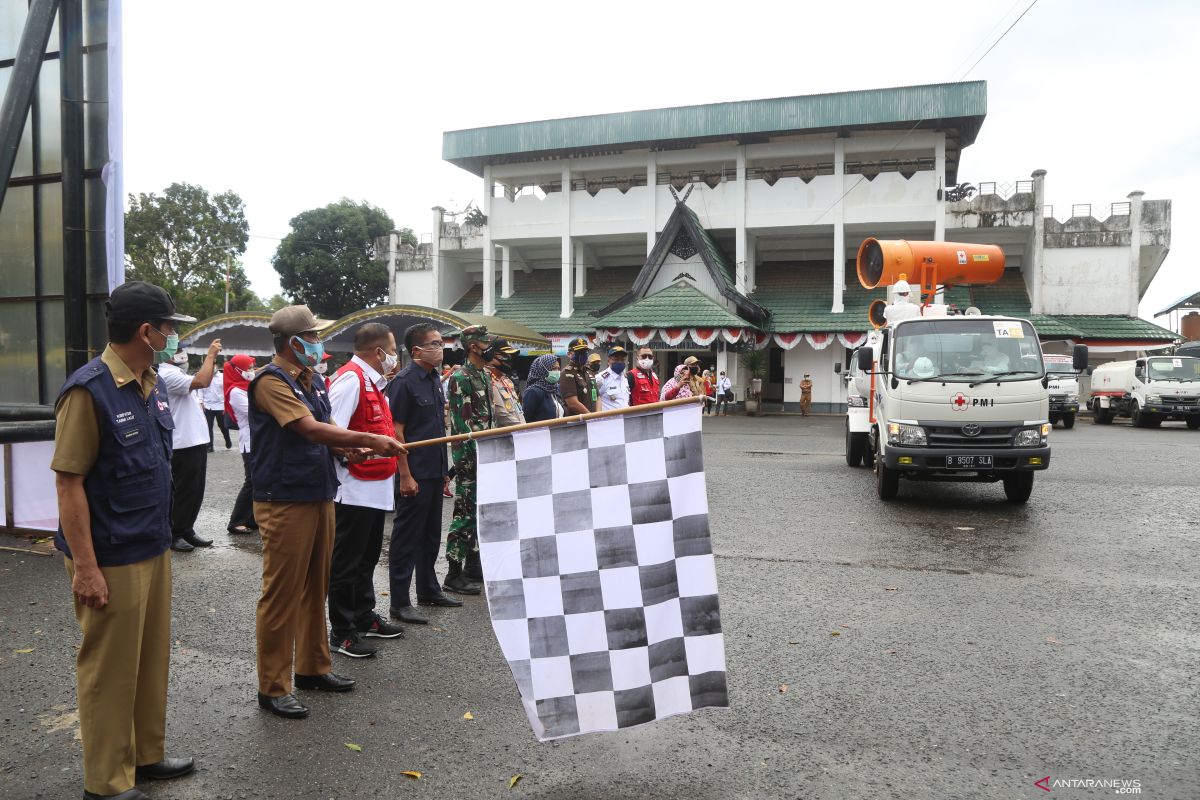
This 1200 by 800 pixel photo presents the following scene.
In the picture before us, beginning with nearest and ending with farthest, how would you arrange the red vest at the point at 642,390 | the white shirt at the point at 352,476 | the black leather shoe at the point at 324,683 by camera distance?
the black leather shoe at the point at 324,683 → the white shirt at the point at 352,476 → the red vest at the point at 642,390

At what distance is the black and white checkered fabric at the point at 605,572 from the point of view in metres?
3.08

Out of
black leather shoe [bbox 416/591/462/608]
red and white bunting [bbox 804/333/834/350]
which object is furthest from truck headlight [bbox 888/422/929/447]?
red and white bunting [bbox 804/333/834/350]

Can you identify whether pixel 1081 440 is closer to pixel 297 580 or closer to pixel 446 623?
pixel 446 623

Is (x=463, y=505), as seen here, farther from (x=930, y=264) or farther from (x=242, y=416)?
(x=930, y=264)

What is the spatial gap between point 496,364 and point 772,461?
28.2 ft

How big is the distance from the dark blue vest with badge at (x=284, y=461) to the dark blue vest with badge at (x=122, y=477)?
0.62 meters

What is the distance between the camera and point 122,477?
2.95m

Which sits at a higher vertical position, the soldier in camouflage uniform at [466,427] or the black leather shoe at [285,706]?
the soldier in camouflage uniform at [466,427]

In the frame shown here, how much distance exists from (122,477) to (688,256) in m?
28.1

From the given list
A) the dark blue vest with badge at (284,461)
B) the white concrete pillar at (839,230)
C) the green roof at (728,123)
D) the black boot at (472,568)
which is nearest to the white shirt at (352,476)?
the dark blue vest with badge at (284,461)

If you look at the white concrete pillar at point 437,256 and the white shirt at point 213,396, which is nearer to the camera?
the white shirt at point 213,396

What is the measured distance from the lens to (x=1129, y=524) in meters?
8.29

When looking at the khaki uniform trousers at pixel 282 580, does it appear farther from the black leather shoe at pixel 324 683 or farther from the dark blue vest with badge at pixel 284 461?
the black leather shoe at pixel 324 683

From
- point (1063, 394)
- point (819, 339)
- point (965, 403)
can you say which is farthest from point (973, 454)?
point (819, 339)
